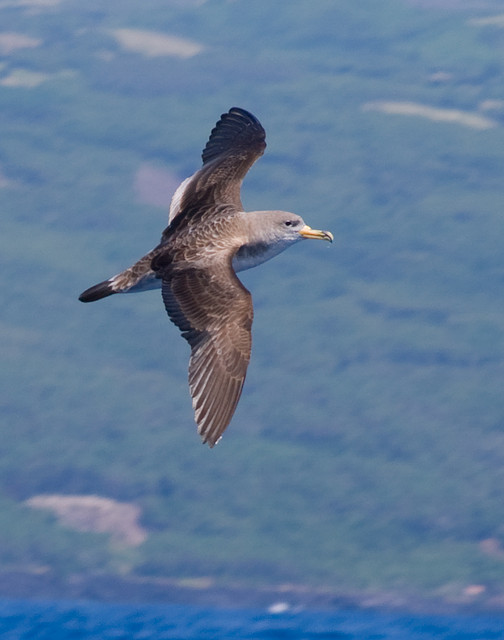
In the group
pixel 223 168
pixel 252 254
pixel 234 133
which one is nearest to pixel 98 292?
pixel 252 254

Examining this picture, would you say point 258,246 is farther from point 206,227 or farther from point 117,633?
point 117,633

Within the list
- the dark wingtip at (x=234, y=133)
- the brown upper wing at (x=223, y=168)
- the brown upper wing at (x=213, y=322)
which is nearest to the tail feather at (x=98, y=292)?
the brown upper wing at (x=213, y=322)

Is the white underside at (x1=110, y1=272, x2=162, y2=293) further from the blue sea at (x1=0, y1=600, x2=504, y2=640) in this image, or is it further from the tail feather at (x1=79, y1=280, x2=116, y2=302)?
the blue sea at (x1=0, y1=600, x2=504, y2=640)

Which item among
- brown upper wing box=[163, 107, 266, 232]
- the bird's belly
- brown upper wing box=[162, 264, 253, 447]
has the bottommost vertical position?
brown upper wing box=[162, 264, 253, 447]

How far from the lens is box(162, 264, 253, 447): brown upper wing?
30.2 ft

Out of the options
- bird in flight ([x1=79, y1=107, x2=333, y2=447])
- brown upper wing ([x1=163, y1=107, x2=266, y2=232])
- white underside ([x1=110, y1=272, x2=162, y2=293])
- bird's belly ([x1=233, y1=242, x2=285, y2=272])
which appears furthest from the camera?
brown upper wing ([x1=163, y1=107, x2=266, y2=232])

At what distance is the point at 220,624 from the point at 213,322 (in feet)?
40.6

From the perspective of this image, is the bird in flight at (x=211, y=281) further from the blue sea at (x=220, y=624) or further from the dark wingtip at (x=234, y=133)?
the blue sea at (x=220, y=624)

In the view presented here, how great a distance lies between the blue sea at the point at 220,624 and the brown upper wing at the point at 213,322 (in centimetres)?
1176

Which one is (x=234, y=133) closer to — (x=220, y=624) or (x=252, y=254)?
(x=252, y=254)

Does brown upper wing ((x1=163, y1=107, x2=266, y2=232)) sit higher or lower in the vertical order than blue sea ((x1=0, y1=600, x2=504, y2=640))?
higher

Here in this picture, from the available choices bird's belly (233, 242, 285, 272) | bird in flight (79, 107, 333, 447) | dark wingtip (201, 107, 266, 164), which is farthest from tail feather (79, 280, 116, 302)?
dark wingtip (201, 107, 266, 164)

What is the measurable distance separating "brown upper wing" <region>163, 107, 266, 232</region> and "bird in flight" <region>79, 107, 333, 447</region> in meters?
0.02

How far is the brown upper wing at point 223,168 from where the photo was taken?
1097 centimetres
